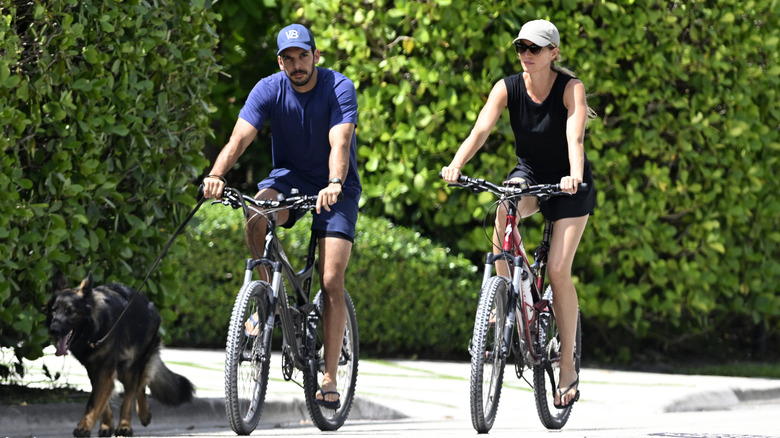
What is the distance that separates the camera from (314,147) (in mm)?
6469

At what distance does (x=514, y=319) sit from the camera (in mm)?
6230

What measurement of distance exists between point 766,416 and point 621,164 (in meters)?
3.04

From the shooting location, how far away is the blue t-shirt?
640cm

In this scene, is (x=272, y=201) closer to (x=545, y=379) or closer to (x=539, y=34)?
(x=539, y=34)

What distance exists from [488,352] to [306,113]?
151cm

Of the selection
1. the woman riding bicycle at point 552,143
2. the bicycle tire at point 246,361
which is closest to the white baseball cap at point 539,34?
the woman riding bicycle at point 552,143

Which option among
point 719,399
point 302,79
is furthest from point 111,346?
point 719,399

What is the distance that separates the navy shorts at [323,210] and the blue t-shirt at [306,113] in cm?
4

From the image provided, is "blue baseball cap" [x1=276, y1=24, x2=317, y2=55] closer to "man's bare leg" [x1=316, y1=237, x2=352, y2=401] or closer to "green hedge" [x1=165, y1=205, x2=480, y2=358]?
"man's bare leg" [x1=316, y1=237, x2=352, y2=401]

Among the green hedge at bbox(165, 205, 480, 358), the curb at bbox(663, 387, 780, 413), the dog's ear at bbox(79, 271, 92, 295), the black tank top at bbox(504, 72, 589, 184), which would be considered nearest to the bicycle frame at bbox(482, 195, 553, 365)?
the black tank top at bbox(504, 72, 589, 184)

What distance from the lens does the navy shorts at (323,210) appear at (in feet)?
21.2

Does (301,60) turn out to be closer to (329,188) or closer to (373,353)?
(329,188)

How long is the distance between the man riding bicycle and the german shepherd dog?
0.91 metres

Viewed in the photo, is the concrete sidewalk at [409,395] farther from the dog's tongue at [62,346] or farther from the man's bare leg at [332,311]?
the man's bare leg at [332,311]
